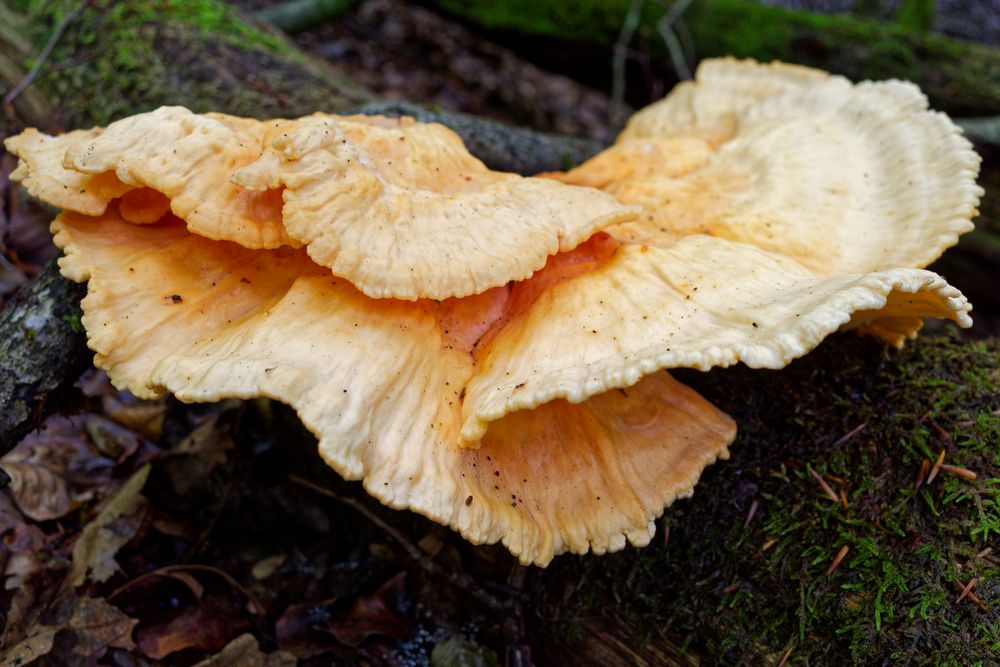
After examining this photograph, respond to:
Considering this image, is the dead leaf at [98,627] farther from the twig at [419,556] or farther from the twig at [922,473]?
the twig at [922,473]

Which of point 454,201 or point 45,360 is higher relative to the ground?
point 454,201

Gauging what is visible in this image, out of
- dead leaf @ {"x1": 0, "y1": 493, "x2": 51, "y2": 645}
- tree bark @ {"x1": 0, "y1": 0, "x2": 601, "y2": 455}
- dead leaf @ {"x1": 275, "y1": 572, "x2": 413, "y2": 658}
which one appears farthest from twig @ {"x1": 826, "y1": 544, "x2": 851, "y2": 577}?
dead leaf @ {"x1": 0, "y1": 493, "x2": 51, "y2": 645}

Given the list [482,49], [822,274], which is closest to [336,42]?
[482,49]

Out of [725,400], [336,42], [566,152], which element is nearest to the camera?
[725,400]

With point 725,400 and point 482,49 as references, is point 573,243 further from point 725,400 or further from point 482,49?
point 482,49

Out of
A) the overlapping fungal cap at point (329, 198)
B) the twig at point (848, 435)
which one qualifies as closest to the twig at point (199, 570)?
the overlapping fungal cap at point (329, 198)

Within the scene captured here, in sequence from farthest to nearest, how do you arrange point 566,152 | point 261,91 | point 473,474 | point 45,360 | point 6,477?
point 566,152
point 261,91
point 45,360
point 6,477
point 473,474

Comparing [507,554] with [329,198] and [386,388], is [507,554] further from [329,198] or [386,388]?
[329,198]
